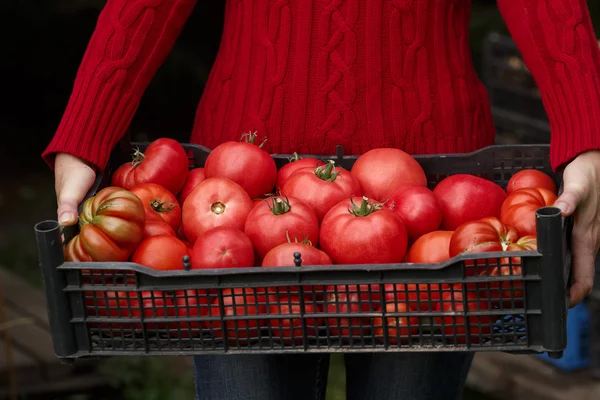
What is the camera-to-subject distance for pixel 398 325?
195 centimetres

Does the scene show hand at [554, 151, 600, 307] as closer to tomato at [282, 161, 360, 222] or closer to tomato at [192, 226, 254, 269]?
tomato at [282, 161, 360, 222]

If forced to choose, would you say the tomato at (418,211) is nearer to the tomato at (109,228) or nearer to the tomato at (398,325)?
the tomato at (398,325)

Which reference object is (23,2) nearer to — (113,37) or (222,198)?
(113,37)

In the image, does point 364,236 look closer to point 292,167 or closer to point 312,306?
point 312,306

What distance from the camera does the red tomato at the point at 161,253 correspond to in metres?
2.04

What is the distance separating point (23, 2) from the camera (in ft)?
15.6

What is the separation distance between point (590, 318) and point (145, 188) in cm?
215

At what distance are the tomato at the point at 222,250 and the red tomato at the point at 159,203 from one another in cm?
21

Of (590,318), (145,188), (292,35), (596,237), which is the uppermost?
(292,35)

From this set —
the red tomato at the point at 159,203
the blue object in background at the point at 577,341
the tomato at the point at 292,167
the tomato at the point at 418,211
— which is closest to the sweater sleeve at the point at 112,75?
the red tomato at the point at 159,203

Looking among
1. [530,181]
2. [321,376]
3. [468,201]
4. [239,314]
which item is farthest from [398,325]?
[321,376]

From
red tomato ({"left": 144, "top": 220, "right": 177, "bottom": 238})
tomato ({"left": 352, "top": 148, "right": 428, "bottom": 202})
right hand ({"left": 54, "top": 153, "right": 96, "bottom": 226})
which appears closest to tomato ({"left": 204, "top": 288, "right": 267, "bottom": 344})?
red tomato ({"left": 144, "top": 220, "right": 177, "bottom": 238})

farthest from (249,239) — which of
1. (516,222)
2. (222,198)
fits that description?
(516,222)

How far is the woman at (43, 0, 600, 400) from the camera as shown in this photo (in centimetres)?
232
